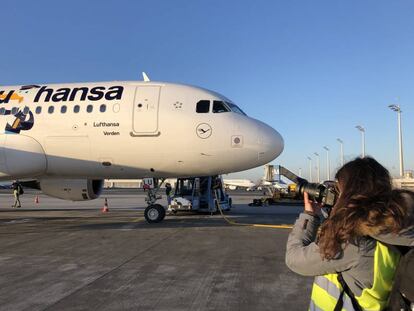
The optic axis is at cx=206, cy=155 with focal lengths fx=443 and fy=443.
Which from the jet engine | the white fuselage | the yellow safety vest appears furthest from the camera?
the jet engine

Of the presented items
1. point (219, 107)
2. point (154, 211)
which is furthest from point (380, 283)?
point (154, 211)

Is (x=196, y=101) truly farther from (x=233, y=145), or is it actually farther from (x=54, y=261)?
(x=54, y=261)

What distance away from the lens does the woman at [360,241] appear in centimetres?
220

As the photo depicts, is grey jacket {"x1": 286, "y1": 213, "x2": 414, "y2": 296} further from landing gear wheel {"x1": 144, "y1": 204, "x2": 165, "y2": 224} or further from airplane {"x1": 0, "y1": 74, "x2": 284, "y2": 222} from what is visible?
landing gear wheel {"x1": 144, "y1": 204, "x2": 165, "y2": 224}

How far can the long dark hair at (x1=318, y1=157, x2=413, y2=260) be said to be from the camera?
220 centimetres

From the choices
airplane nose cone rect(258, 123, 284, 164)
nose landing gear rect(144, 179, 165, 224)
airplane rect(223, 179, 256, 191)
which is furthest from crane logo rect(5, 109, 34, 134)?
airplane rect(223, 179, 256, 191)

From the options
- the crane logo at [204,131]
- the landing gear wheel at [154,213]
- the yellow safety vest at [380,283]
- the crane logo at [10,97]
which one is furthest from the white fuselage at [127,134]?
the yellow safety vest at [380,283]

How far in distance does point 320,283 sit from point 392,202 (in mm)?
622

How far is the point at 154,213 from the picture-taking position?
15.4 metres

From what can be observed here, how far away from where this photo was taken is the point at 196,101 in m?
14.3

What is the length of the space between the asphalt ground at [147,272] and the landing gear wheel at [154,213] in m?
2.58

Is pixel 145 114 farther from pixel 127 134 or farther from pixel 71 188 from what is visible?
pixel 71 188

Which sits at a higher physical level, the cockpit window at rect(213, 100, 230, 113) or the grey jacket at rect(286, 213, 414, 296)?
the cockpit window at rect(213, 100, 230, 113)

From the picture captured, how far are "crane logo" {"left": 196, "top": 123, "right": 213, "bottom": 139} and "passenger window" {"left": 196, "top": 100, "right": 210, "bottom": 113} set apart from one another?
58cm
